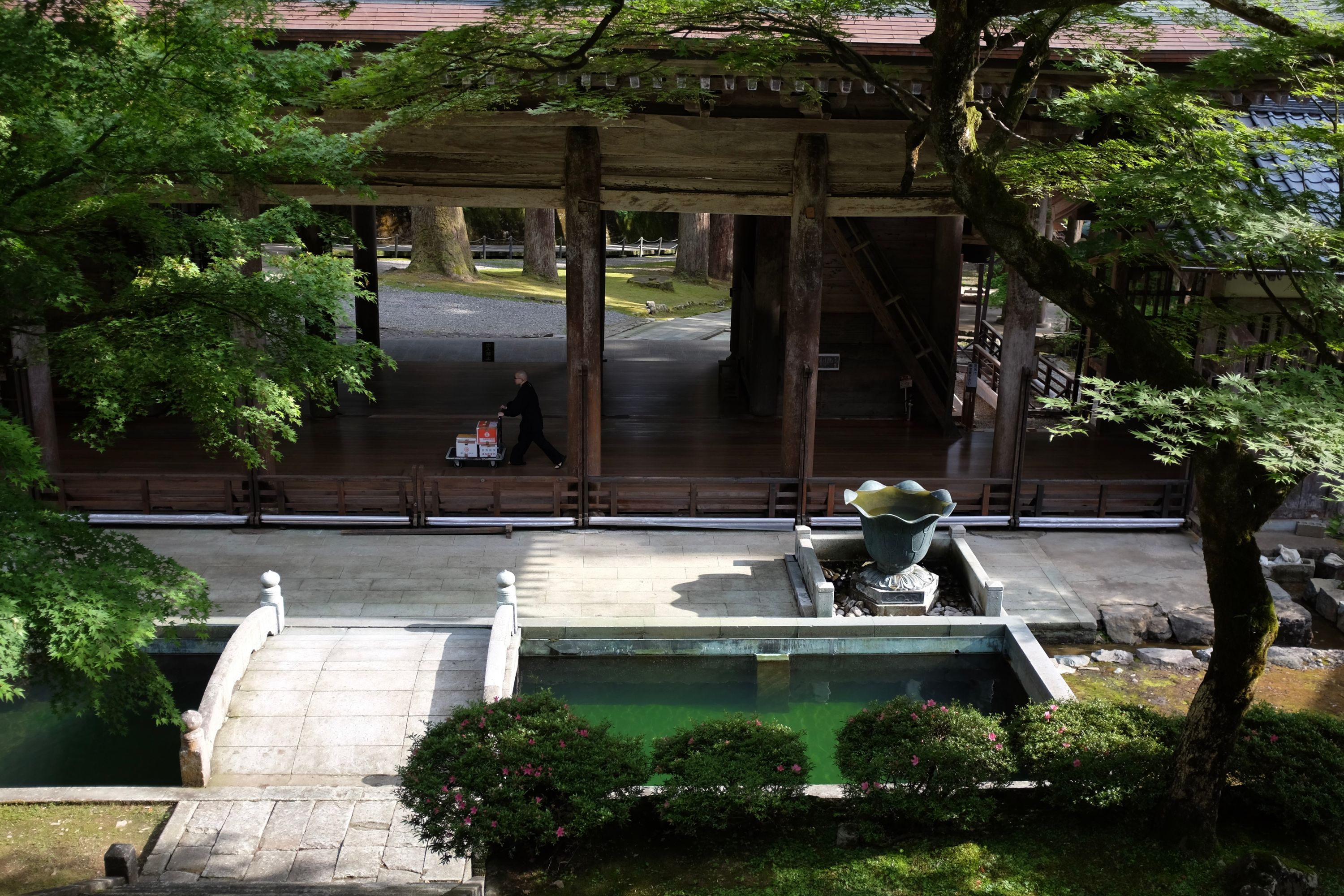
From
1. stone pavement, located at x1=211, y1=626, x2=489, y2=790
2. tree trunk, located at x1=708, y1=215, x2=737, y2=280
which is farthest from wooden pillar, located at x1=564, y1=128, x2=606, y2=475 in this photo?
tree trunk, located at x1=708, y1=215, x2=737, y2=280

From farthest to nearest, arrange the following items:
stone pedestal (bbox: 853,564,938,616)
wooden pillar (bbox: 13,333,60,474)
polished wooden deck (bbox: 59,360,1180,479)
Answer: polished wooden deck (bbox: 59,360,1180,479) → wooden pillar (bbox: 13,333,60,474) → stone pedestal (bbox: 853,564,938,616)

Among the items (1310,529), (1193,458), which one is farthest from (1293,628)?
(1193,458)

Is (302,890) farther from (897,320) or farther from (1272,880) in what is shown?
(897,320)

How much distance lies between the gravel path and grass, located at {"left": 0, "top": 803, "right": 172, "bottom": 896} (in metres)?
18.9

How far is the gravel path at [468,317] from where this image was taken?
27328mm

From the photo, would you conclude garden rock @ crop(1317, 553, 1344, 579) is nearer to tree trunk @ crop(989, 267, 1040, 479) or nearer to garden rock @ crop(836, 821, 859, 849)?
tree trunk @ crop(989, 267, 1040, 479)

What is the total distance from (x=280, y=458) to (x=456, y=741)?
4830 millimetres

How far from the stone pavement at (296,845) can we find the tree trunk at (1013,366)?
29.1 feet

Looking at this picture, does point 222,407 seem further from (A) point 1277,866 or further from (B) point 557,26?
(A) point 1277,866

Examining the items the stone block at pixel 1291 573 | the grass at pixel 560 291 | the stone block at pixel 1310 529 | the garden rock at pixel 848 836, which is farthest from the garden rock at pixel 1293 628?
the grass at pixel 560 291

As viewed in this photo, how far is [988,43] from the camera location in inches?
406

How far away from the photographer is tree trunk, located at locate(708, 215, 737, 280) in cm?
3781

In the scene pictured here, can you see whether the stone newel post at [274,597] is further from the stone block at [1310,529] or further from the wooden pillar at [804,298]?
the stone block at [1310,529]

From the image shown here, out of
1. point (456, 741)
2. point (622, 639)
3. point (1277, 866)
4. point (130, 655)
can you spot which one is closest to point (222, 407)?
point (130, 655)
